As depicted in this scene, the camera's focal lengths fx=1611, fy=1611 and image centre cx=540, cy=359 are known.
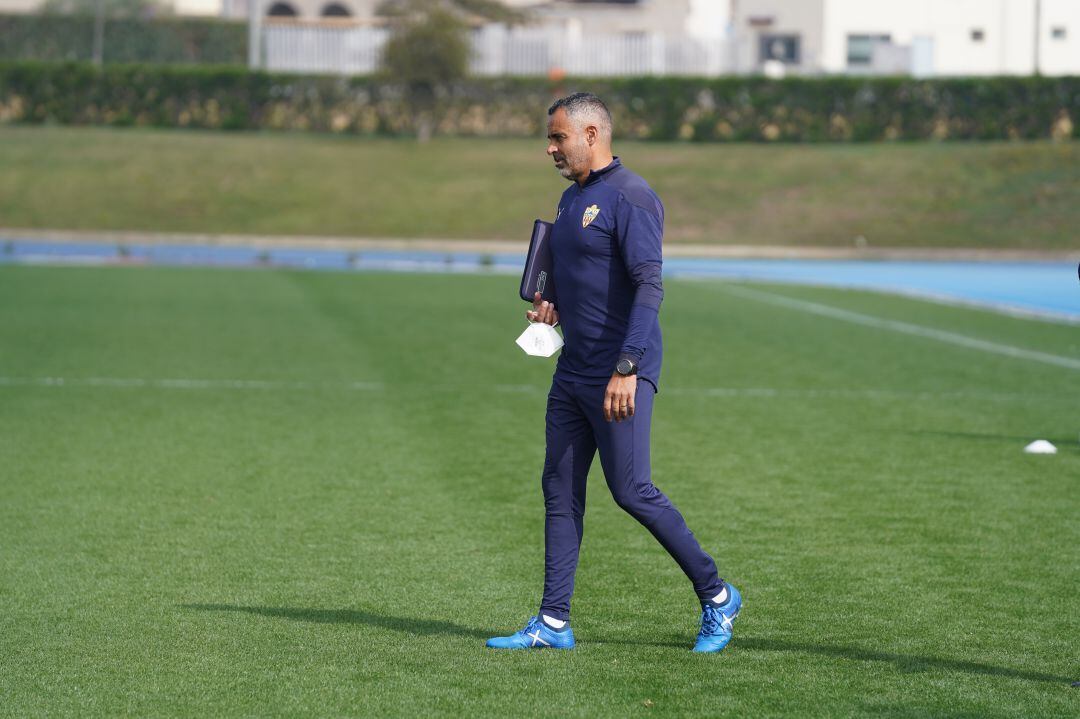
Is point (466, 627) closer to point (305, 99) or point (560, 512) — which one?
point (560, 512)

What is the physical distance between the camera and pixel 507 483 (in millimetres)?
9477

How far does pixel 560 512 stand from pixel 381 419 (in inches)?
240

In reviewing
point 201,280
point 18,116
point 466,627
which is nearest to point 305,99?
point 18,116

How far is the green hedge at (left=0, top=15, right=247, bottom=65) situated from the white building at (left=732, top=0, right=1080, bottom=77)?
61.4 ft

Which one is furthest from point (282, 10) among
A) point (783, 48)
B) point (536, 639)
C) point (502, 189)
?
point (536, 639)

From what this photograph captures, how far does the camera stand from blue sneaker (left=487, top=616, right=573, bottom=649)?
588cm

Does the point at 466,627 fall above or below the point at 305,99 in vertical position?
below

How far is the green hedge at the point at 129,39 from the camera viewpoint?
53562 millimetres

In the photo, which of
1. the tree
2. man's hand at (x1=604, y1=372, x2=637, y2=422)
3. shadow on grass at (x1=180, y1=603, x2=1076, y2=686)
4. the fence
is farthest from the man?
the fence

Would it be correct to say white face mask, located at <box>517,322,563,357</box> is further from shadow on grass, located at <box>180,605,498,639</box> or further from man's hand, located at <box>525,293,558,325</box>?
shadow on grass, located at <box>180,605,498,639</box>

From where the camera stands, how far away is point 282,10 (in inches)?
2527

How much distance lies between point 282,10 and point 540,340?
6093 cm

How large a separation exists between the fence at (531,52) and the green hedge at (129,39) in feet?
15.8

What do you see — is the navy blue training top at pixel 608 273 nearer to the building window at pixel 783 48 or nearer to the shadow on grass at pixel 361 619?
the shadow on grass at pixel 361 619
